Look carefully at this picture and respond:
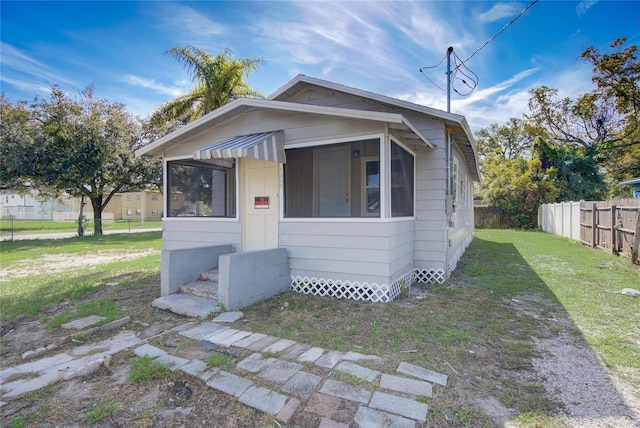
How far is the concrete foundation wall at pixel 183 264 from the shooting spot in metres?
5.31

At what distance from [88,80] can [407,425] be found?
19312mm

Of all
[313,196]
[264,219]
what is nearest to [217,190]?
[264,219]

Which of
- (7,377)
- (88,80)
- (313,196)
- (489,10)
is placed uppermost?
(88,80)

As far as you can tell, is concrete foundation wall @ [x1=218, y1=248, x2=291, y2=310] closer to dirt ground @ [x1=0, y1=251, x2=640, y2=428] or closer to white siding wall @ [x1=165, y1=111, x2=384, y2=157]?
dirt ground @ [x1=0, y1=251, x2=640, y2=428]

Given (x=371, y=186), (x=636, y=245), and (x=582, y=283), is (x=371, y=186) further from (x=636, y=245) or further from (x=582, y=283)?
(x=636, y=245)

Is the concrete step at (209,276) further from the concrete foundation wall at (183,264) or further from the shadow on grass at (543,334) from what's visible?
the shadow on grass at (543,334)

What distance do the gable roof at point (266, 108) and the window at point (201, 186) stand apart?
53 centimetres

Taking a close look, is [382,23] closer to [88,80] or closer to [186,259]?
[186,259]

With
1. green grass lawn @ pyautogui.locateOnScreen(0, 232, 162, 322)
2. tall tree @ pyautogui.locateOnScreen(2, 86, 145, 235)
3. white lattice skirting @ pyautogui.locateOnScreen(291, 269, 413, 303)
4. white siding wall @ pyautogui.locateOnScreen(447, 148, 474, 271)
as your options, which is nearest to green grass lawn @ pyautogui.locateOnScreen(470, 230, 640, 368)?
white siding wall @ pyautogui.locateOnScreen(447, 148, 474, 271)

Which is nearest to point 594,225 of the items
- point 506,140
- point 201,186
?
point 201,186

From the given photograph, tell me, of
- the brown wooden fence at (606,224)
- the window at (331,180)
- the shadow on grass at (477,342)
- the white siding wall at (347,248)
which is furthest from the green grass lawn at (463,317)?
the window at (331,180)

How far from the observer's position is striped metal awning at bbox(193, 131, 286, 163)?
4.93 metres

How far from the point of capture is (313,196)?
21.0 feet

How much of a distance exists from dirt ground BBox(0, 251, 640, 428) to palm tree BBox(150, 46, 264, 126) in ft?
37.1
